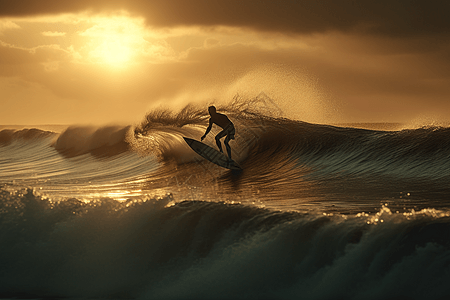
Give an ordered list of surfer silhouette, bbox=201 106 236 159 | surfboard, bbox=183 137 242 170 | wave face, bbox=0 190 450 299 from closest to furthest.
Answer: wave face, bbox=0 190 450 299
surfer silhouette, bbox=201 106 236 159
surfboard, bbox=183 137 242 170

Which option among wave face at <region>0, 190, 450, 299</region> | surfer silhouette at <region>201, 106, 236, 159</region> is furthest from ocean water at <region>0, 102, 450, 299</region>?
surfer silhouette at <region>201, 106, 236, 159</region>

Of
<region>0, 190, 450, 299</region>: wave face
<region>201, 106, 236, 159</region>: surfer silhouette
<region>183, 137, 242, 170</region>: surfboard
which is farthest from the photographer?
<region>183, 137, 242, 170</region>: surfboard

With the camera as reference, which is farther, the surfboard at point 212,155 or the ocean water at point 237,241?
the surfboard at point 212,155

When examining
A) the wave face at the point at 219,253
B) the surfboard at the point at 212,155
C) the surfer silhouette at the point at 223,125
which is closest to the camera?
the wave face at the point at 219,253

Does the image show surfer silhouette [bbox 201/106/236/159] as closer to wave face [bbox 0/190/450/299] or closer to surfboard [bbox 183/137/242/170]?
surfboard [bbox 183/137/242/170]

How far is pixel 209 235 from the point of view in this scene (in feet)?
15.7

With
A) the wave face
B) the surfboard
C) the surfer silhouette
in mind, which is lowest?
the wave face

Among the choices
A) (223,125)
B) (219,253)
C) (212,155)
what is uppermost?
(223,125)

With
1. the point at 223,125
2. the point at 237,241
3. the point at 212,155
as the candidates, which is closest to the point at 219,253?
the point at 237,241

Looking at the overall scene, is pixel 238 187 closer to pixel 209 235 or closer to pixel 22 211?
pixel 209 235

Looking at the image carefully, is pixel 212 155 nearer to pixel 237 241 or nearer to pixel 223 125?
pixel 223 125

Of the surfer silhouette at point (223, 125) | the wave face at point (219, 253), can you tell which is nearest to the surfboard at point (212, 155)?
the surfer silhouette at point (223, 125)

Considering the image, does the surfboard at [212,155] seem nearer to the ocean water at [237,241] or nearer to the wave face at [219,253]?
the ocean water at [237,241]

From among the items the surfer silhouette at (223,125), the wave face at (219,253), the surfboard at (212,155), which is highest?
the surfer silhouette at (223,125)
